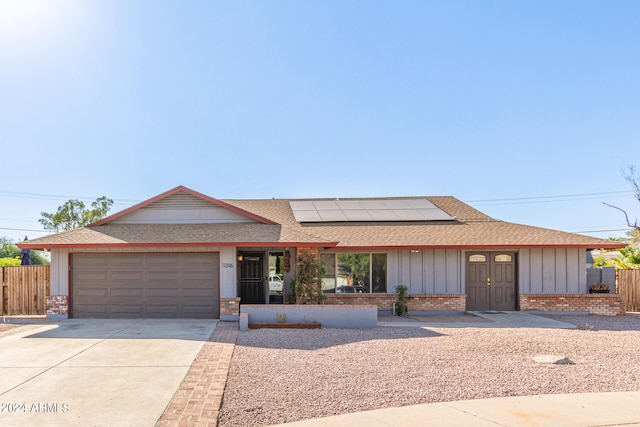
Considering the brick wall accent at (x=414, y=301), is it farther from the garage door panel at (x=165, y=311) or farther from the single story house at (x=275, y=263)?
the garage door panel at (x=165, y=311)

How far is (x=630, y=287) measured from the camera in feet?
50.5

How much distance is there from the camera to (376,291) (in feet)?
48.4

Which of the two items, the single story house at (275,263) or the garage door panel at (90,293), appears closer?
the single story house at (275,263)

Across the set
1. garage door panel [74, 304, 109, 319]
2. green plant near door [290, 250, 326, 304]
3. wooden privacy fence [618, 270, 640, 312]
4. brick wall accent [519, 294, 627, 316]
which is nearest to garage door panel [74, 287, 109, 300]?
garage door panel [74, 304, 109, 319]

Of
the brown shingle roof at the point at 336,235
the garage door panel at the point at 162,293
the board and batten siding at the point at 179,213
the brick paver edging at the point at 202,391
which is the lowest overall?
the brick paver edging at the point at 202,391

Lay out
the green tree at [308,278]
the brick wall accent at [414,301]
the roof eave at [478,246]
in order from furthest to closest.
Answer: the brick wall accent at [414,301] → the roof eave at [478,246] → the green tree at [308,278]

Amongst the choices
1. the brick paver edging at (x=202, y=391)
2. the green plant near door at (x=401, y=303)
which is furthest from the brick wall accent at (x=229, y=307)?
the green plant near door at (x=401, y=303)

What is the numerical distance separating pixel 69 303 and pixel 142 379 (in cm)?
788

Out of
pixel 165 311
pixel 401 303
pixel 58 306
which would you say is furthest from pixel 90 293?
pixel 401 303

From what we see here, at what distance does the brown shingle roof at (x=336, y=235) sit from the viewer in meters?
12.4

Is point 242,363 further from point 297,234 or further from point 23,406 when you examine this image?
point 297,234

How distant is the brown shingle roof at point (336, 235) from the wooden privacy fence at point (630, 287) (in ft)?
7.03

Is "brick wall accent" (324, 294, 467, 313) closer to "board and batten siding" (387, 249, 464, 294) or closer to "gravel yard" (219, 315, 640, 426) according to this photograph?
"board and batten siding" (387, 249, 464, 294)

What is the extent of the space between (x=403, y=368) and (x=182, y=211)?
985 cm
